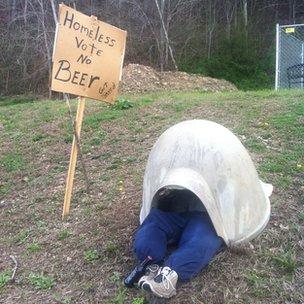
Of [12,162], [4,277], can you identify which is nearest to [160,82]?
[12,162]

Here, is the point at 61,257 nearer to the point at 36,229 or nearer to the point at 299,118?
the point at 36,229

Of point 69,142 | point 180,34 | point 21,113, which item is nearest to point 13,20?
point 180,34

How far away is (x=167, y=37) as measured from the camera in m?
15.1

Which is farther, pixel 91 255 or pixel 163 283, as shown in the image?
pixel 91 255

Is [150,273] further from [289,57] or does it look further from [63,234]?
[289,57]

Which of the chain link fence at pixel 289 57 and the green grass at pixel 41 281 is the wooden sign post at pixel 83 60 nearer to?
the green grass at pixel 41 281

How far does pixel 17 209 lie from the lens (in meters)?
4.73

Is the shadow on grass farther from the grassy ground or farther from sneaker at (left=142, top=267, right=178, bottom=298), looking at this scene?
sneaker at (left=142, top=267, right=178, bottom=298)

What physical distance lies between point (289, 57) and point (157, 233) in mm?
9198

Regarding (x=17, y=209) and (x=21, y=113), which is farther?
(x=21, y=113)

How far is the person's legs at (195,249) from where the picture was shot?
2.99 m

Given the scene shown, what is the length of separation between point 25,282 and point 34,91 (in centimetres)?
1104

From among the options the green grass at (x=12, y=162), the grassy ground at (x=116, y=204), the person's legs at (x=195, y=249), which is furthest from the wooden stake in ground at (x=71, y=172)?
the green grass at (x=12, y=162)

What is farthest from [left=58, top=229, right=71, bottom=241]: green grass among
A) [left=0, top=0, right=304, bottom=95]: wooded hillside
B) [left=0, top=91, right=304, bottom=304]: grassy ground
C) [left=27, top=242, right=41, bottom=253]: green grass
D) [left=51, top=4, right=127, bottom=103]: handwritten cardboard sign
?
[left=0, top=0, right=304, bottom=95]: wooded hillside
